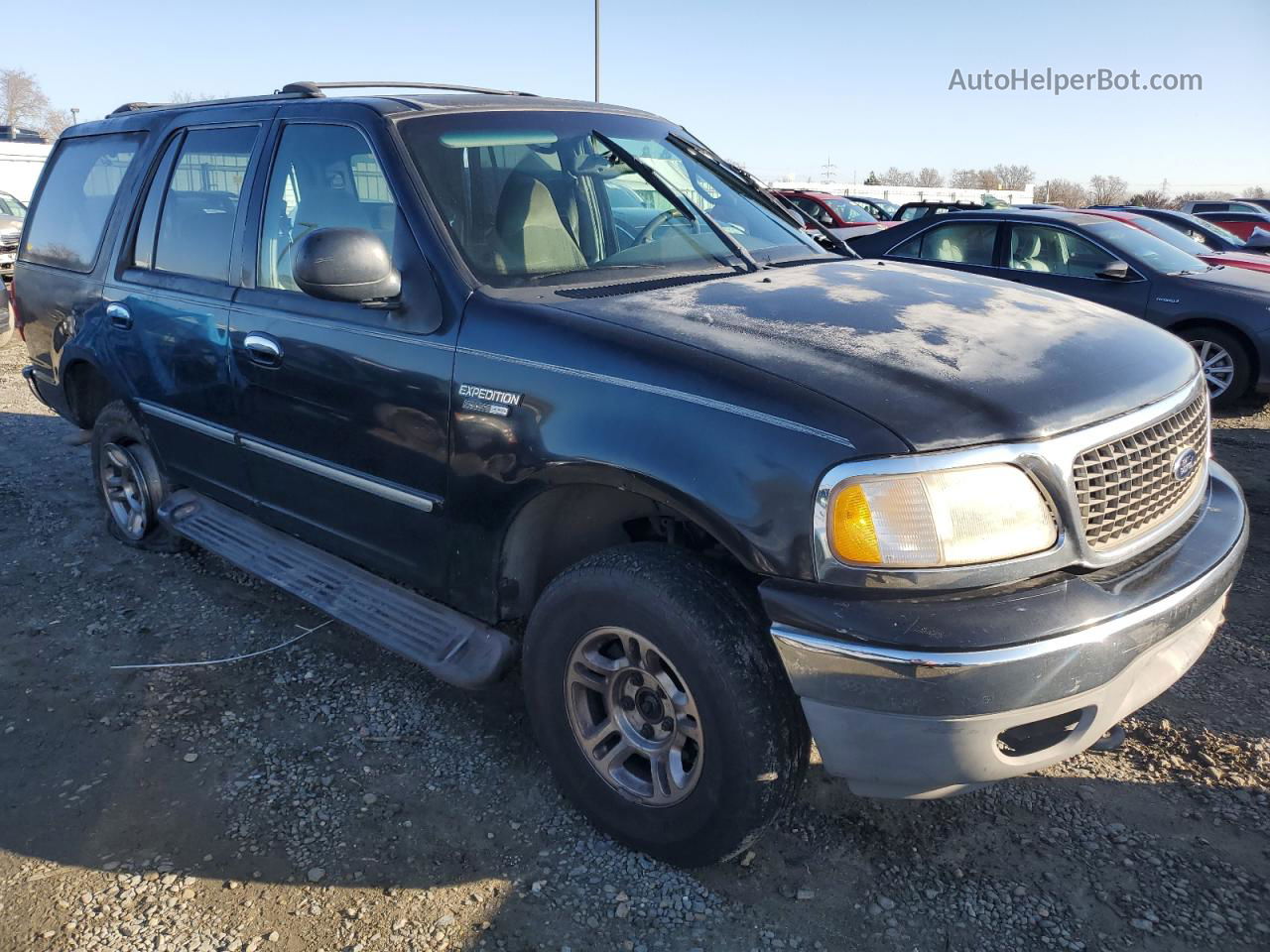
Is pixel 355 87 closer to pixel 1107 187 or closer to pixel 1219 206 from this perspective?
pixel 1219 206

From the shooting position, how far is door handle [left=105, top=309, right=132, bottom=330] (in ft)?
13.4

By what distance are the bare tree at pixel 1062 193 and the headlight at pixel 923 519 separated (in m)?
53.9

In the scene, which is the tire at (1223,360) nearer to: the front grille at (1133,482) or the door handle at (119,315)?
the front grille at (1133,482)

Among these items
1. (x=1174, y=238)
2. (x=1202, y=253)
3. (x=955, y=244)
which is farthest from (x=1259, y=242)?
(x=955, y=244)

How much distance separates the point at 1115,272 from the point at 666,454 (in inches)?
279

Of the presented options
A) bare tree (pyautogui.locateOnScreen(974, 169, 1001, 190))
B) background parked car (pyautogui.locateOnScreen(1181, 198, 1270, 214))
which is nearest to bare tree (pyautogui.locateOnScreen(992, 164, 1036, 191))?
bare tree (pyautogui.locateOnScreen(974, 169, 1001, 190))

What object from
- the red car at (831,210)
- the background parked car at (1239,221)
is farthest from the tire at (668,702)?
the background parked car at (1239,221)

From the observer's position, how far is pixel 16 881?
2.51 m

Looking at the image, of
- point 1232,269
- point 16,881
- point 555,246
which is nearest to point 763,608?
point 555,246

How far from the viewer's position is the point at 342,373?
2.99 metres

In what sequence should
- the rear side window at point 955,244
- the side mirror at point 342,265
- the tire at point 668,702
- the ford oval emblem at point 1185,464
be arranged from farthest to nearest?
1. the rear side window at point 955,244
2. the side mirror at point 342,265
3. the ford oval emblem at point 1185,464
4. the tire at point 668,702

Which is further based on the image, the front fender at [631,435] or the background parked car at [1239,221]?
the background parked car at [1239,221]

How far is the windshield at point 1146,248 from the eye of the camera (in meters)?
8.05

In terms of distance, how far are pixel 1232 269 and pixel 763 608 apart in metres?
8.12
